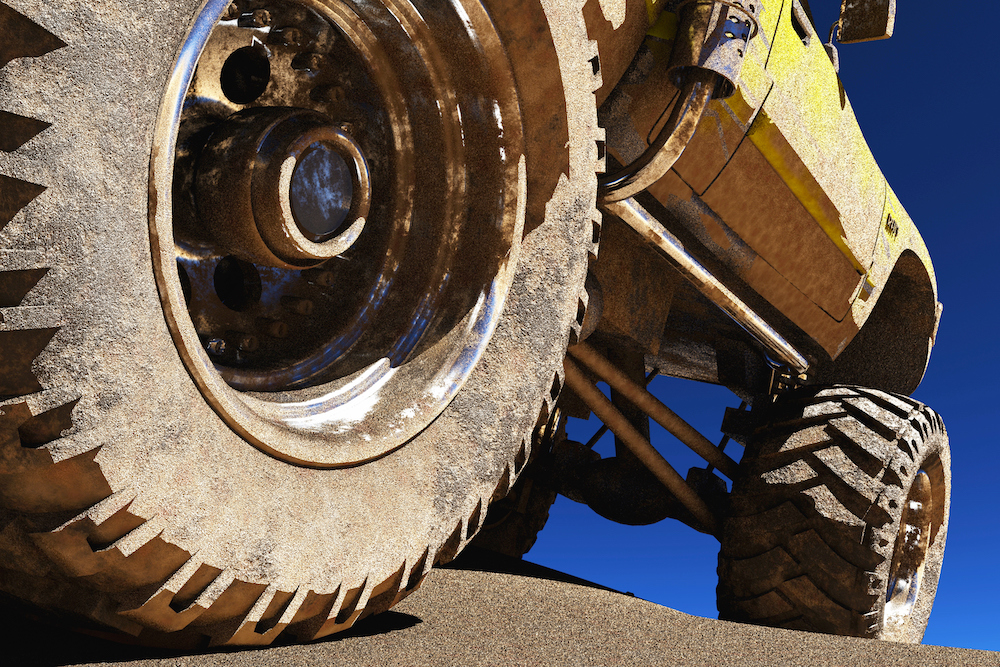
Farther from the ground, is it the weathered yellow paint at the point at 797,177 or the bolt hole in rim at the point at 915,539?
the weathered yellow paint at the point at 797,177

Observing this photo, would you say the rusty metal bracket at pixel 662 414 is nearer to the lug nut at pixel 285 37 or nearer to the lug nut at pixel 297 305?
the lug nut at pixel 297 305

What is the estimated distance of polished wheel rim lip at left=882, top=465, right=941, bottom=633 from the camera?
11.9 feet

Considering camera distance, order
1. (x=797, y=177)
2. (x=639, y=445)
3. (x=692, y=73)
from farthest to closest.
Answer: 1. (x=639, y=445)
2. (x=797, y=177)
3. (x=692, y=73)

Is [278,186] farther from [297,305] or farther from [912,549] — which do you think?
[912,549]

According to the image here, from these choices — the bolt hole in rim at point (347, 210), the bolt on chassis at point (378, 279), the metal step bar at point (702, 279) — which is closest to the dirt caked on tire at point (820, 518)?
the bolt on chassis at point (378, 279)

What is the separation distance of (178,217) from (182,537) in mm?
599

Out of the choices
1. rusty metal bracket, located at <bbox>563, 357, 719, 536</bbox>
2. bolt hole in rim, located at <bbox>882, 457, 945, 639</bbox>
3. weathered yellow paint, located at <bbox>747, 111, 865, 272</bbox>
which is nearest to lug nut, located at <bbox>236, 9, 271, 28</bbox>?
weathered yellow paint, located at <bbox>747, 111, 865, 272</bbox>

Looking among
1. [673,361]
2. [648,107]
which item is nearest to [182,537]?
[648,107]

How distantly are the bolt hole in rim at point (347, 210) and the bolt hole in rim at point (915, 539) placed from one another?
2.56 m

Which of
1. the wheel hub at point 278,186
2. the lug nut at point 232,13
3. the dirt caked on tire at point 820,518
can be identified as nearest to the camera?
the wheel hub at point 278,186

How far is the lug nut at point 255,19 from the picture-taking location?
157 cm

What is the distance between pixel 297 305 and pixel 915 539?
3324 millimetres

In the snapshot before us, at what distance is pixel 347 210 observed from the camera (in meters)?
1.55

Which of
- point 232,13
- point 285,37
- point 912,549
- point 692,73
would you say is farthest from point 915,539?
point 232,13
